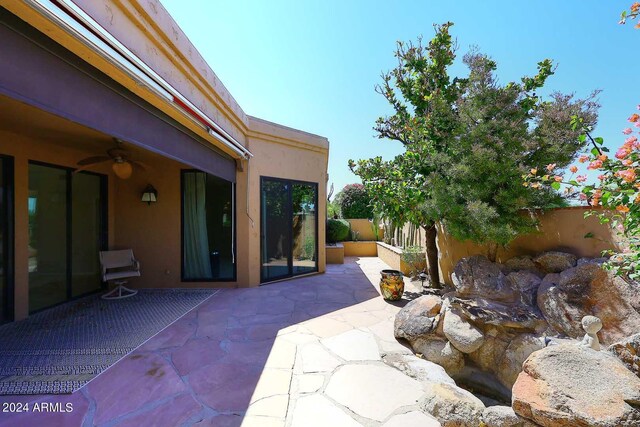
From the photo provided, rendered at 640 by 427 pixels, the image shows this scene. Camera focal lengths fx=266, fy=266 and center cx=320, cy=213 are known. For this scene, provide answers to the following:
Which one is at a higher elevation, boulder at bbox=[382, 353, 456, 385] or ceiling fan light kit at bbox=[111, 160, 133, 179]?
ceiling fan light kit at bbox=[111, 160, 133, 179]

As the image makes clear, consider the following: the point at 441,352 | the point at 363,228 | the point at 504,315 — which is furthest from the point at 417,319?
the point at 363,228

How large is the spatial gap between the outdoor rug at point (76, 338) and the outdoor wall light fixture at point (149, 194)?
7.19 feet

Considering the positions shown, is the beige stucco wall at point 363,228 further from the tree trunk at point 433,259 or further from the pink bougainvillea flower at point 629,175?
the pink bougainvillea flower at point 629,175

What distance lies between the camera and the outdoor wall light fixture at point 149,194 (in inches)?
246

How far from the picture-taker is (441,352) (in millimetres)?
3621

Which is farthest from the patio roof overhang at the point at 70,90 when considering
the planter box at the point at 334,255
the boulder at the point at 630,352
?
the planter box at the point at 334,255

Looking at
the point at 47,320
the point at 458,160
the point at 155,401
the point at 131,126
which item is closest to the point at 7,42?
the point at 131,126

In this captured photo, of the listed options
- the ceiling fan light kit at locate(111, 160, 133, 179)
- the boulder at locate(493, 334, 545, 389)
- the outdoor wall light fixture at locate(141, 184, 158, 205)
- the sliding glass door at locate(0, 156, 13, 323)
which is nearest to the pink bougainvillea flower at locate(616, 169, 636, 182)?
the boulder at locate(493, 334, 545, 389)

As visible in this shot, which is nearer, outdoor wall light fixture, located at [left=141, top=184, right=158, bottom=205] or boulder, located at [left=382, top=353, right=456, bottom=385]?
boulder, located at [left=382, top=353, right=456, bottom=385]

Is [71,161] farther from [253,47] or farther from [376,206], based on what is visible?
[376,206]

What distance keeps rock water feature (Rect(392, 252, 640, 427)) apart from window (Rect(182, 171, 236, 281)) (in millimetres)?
4416

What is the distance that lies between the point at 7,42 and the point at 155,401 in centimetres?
302

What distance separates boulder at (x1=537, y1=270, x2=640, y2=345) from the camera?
295cm

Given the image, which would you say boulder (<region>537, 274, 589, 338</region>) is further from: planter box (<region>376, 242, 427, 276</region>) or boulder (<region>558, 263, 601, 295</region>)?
planter box (<region>376, 242, 427, 276</region>)
